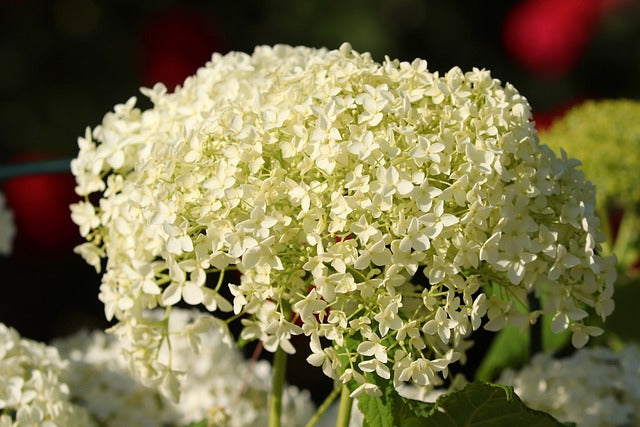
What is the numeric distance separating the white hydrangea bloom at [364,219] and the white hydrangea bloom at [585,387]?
0.75 ft

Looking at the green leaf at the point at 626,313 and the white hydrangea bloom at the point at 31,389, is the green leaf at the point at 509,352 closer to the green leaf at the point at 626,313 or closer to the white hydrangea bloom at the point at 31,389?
the green leaf at the point at 626,313

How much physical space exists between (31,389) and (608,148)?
0.81 meters

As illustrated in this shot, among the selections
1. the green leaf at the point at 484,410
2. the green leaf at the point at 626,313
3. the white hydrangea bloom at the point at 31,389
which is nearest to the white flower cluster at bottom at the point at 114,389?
the white hydrangea bloom at the point at 31,389

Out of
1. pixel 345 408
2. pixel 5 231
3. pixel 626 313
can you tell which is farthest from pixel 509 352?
pixel 5 231

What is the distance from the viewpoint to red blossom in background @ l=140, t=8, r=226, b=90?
3.49 meters

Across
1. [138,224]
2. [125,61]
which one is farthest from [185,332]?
[125,61]

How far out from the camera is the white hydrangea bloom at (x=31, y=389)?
0.83m

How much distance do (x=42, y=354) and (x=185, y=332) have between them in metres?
0.23

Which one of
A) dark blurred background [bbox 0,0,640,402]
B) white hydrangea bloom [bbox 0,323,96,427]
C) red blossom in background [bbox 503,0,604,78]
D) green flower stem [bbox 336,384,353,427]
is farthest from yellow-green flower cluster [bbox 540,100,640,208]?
red blossom in background [bbox 503,0,604,78]

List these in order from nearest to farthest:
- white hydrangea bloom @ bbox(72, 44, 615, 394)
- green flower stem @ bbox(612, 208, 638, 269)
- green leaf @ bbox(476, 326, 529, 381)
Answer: white hydrangea bloom @ bbox(72, 44, 615, 394) → green leaf @ bbox(476, 326, 529, 381) → green flower stem @ bbox(612, 208, 638, 269)

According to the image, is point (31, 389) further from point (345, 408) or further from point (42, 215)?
point (42, 215)

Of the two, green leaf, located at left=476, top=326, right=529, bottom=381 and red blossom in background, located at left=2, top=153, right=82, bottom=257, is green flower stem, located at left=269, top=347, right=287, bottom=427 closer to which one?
green leaf, located at left=476, top=326, right=529, bottom=381

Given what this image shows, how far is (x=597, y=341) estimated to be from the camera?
1286 mm

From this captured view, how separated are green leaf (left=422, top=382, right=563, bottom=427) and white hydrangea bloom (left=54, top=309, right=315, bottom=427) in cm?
26
